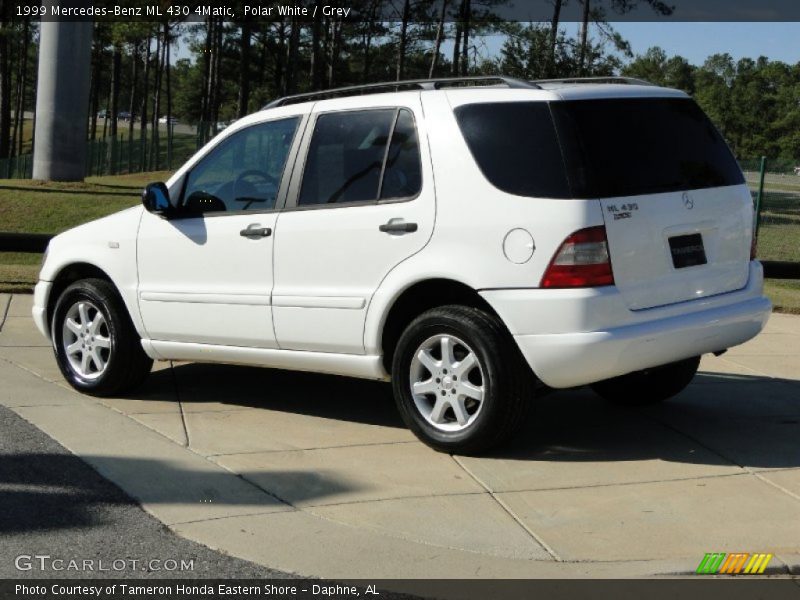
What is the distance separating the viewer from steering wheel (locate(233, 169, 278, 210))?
724 cm

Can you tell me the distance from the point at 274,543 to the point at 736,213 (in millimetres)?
3212

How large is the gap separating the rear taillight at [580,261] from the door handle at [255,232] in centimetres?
187

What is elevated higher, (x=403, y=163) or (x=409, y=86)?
(x=409, y=86)

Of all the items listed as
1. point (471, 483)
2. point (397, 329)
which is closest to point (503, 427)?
point (471, 483)

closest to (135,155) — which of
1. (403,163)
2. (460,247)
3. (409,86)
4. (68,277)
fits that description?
(68,277)

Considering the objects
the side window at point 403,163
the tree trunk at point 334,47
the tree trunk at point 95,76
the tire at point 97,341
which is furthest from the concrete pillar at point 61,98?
the tree trunk at point 95,76

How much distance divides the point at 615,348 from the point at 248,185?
101 inches

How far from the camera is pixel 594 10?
38125mm

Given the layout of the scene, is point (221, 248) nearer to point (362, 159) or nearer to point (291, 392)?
point (362, 159)

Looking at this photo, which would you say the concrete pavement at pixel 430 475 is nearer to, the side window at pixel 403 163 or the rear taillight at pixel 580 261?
the rear taillight at pixel 580 261

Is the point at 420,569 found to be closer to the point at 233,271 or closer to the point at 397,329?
the point at 397,329

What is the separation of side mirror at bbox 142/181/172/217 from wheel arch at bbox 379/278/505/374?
5.65 feet

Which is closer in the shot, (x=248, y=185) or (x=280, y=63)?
(x=248, y=185)

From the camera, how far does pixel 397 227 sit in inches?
255
